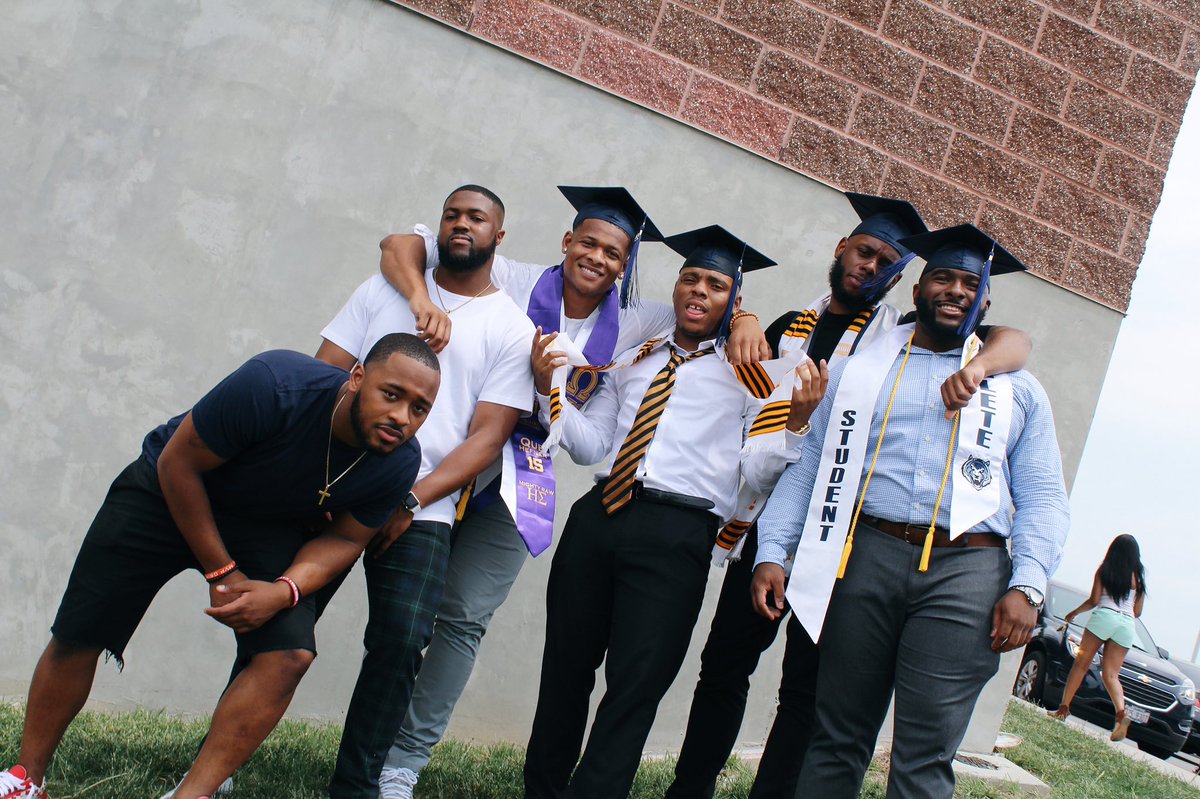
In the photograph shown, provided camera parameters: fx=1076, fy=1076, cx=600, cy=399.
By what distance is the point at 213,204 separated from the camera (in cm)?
477

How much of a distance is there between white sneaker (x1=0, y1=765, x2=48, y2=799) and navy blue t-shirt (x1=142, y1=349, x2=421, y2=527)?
910mm

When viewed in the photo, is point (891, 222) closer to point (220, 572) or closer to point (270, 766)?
point (220, 572)

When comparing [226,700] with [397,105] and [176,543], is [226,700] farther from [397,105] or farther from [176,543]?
[397,105]

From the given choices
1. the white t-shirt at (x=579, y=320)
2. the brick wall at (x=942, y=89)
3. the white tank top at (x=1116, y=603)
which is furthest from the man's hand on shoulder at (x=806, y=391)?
the white tank top at (x=1116, y=603)

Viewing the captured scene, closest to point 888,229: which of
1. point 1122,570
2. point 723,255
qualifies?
point 723,255

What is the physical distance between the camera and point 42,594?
14.9ft

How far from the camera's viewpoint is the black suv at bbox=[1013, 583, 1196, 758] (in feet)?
39.2

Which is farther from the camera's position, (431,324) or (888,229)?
(888,229)

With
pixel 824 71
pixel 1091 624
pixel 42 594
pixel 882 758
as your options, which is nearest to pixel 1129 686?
pixel 1091 624

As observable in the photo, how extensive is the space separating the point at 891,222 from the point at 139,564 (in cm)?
277

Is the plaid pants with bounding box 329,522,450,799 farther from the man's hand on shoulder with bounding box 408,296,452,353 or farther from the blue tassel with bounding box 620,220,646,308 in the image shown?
the blue tassel with bounding box 620,220,646,308

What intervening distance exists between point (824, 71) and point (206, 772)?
4.19 meters

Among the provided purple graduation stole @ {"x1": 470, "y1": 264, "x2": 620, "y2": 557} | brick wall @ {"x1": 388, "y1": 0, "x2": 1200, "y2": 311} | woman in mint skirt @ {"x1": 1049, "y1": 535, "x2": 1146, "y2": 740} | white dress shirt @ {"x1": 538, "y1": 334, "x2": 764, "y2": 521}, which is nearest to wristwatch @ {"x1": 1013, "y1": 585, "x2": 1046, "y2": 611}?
white dress shirt @ {"x1": 538, "y1": 334, "x2": 764, "y2": 521}

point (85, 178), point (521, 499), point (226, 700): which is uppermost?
point (85, 178)
